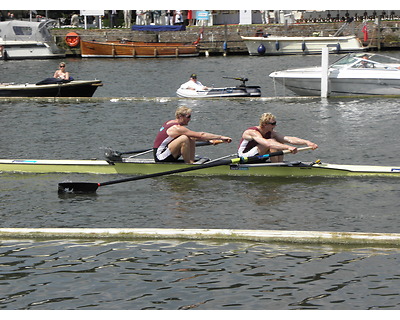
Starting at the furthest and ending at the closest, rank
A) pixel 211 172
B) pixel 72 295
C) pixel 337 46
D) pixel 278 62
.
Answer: pixel 337 46, pixel 278 62, pixel 211 172, pixel 72 295

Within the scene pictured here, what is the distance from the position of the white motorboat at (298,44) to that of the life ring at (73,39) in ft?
41.3

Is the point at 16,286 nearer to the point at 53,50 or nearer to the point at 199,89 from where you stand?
the point at 199,89

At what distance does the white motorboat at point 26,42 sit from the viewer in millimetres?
56781

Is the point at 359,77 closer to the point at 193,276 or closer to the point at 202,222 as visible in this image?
the point at 202,222

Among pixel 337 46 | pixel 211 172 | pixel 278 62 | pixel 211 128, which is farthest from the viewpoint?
pixel 337 46

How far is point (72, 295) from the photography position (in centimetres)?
929

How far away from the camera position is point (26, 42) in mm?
56938

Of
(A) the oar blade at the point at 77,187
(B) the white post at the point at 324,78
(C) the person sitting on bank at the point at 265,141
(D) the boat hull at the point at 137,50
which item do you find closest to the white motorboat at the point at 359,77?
(B) the white post at the point at 324,78

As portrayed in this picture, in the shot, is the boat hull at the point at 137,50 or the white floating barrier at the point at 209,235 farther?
the boat hull at the point at 137,50

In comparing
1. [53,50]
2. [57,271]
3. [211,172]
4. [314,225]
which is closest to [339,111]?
[211,172]

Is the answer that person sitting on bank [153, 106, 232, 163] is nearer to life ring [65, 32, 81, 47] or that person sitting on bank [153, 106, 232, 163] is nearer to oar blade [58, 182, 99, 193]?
oar blade [58, 182, 99, 193]

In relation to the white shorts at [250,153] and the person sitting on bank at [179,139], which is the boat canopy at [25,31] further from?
the white shorts at [250,153]

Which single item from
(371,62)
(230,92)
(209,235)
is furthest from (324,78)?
(209,235)

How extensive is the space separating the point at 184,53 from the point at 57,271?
156 feet
